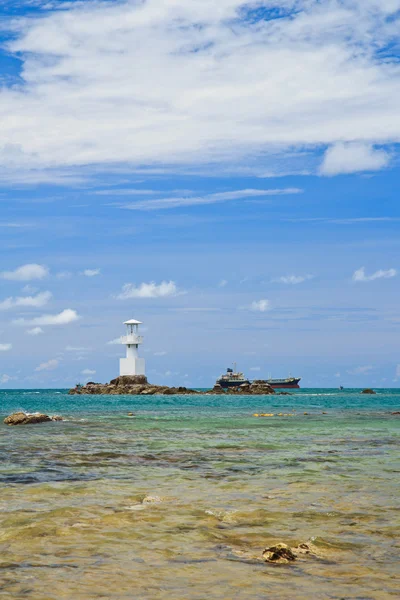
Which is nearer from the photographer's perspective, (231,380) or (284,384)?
(231,380)

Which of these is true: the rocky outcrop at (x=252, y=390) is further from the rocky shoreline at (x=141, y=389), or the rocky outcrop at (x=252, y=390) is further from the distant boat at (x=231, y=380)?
the distant boat at (x=231, y=380)

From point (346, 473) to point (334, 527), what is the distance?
6826mm

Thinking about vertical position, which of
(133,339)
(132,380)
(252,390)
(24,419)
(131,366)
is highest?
(133,339)

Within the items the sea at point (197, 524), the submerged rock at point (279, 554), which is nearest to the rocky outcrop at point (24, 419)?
the sea at point (197, 524)

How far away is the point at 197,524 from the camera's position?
36.5 feet

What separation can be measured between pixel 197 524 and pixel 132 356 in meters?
119

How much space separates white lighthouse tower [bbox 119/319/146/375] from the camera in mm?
127125

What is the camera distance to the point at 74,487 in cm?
1507

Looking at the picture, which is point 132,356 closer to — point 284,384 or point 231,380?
point 231,380

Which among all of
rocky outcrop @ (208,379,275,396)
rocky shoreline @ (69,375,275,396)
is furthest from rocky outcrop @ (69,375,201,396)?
rocky outcrop @ (208,379,275,396)

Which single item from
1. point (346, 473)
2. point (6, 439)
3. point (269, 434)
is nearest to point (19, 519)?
point (346, 473)

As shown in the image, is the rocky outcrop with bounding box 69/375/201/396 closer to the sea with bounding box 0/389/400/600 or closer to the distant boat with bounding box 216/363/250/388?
the distant boat with bounding box 216/363/250/388

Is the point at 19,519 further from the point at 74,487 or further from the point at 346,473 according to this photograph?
the point at 346,473

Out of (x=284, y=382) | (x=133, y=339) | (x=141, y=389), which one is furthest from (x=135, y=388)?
(x=284, y=382)
